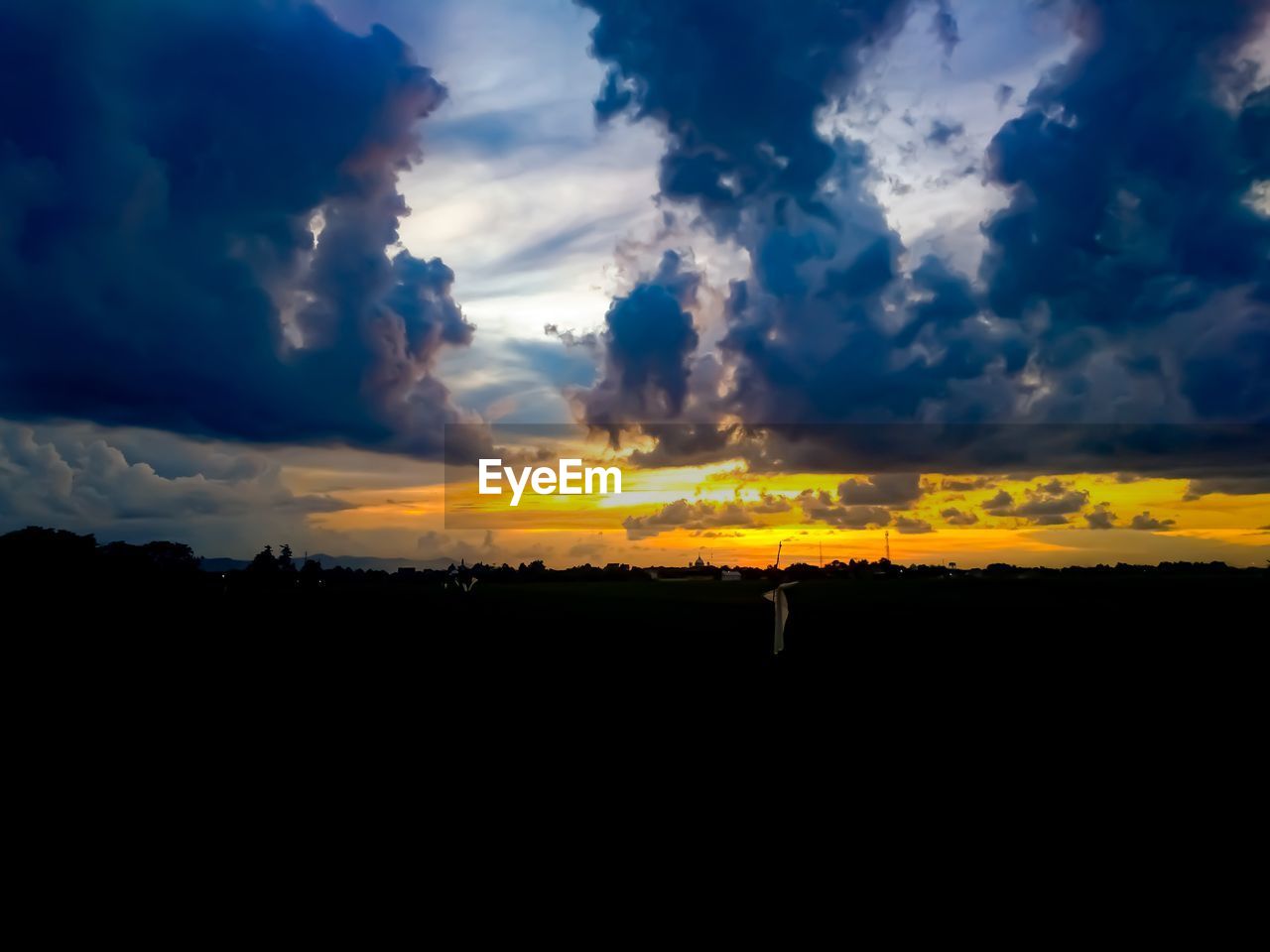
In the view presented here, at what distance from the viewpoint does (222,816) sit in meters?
17.6

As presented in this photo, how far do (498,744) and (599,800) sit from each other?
248 inches

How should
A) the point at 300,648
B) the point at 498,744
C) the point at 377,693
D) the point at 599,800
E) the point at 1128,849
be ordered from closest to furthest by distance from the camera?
the point at 1128,849
the point at 599,800
the point at 498,744
the point at 377,693
the point at 300,648

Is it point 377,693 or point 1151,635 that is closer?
point 377,693

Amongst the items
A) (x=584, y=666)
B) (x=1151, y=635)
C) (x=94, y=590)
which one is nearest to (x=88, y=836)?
(x=584, y=666)

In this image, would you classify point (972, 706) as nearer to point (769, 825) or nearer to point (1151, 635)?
point (769, 825)

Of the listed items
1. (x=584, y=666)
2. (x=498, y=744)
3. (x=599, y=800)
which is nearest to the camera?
(x=599, y=800)

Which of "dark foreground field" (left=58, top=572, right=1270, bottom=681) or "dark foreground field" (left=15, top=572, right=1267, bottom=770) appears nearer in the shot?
"dark foreground field" (left=15, top=572, right=1267, bottom=770)

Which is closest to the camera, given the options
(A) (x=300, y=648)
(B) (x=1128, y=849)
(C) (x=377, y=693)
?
(B) (x=1128, y=849)

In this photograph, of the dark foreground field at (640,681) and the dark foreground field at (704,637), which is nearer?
the dark foreground field at (640,681)

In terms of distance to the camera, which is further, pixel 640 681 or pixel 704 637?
pixel 704 637

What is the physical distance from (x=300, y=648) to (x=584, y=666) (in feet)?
59.4

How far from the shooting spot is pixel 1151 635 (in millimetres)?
64938

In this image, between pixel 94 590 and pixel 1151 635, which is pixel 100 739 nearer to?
pixel 1151 635

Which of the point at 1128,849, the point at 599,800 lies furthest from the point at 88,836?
the point at 1128,849
